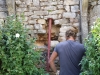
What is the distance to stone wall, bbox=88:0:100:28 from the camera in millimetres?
4148

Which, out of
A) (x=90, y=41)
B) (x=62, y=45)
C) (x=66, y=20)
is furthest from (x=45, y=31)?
(x=90, y=41)

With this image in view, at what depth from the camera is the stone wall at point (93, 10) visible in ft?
13.6

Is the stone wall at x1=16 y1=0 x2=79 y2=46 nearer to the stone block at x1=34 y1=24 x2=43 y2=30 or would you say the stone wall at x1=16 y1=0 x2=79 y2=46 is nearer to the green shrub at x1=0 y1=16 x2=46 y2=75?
the stone block at x1=34 y1=24 x2=43 y2=30

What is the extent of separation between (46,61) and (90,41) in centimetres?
125

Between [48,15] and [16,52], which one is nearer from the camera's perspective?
[16,52]

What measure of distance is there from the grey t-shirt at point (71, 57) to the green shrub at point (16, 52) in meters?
0.41

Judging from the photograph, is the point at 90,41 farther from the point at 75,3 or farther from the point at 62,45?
the point at 75,3

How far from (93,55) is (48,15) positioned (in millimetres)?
1582

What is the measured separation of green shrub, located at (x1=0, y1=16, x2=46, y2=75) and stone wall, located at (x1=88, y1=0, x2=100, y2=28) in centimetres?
131

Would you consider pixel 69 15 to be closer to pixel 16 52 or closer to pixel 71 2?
pixel 71 2

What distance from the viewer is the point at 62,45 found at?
340 centimetres

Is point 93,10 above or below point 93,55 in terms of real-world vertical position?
above

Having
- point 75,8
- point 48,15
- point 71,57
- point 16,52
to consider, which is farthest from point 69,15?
point 16,52

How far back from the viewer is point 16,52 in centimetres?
333
